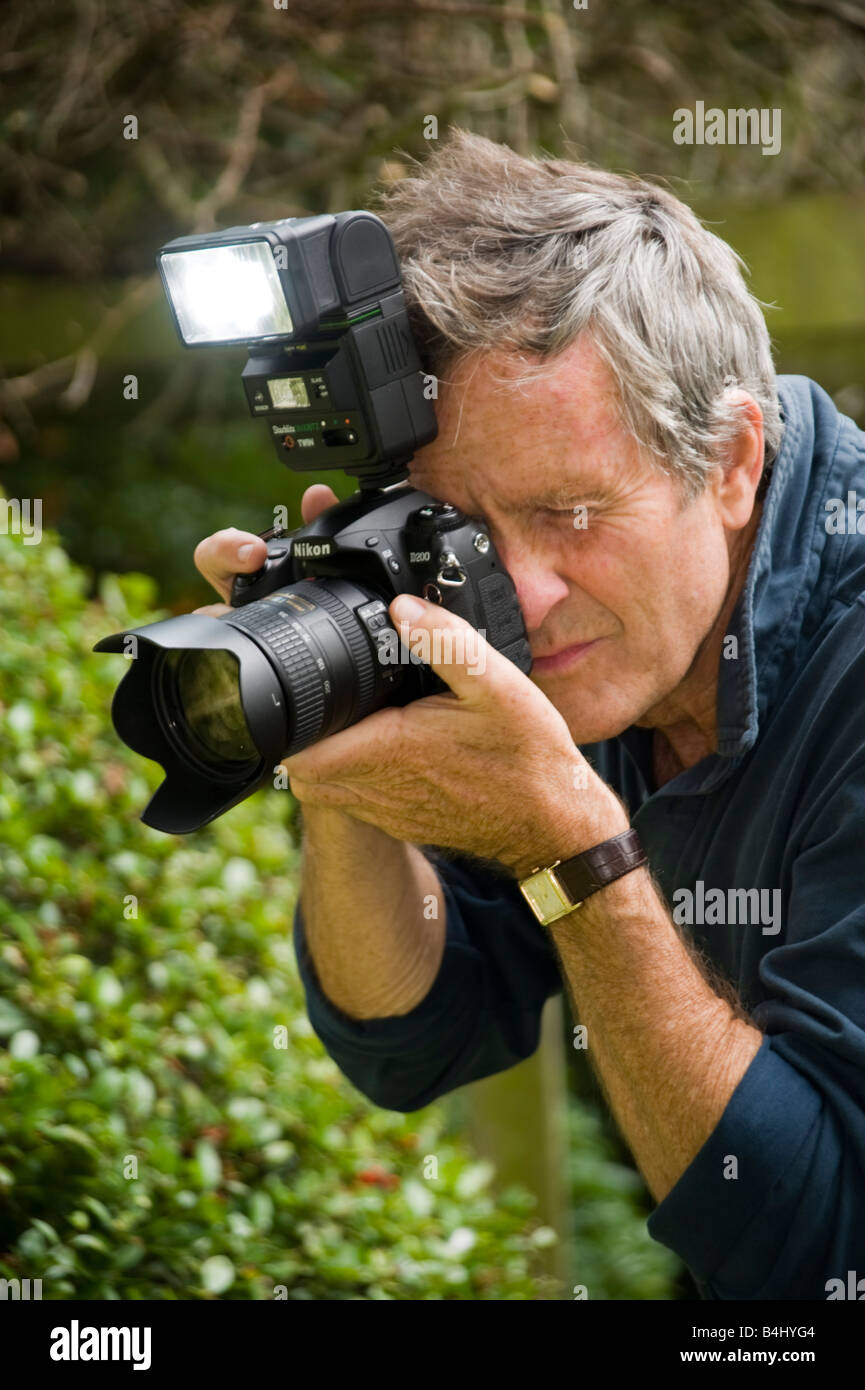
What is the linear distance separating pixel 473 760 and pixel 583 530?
32cm

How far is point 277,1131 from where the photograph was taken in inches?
89.7

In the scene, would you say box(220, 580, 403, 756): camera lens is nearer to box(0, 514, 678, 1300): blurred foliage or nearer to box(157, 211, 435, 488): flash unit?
box(157, 211, 435, 488): flash unit

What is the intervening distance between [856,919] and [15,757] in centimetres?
154

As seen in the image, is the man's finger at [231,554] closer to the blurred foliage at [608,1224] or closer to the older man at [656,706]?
the older man at [656,706]

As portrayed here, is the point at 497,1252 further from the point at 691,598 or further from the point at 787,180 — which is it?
the point at 787,180

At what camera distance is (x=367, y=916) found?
191 cm

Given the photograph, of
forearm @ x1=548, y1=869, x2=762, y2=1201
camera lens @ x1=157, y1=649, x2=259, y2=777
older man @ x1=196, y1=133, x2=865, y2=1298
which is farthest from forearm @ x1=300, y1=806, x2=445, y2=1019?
forearm @ x1=548, y1=869, x2=762, y2=1201

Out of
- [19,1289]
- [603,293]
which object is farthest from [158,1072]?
[603,293]

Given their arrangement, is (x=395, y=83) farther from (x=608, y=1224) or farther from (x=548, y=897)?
(x=608, y=1224)

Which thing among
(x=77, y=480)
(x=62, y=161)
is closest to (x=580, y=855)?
(x=62, y=161)

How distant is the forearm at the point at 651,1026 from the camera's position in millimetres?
1442

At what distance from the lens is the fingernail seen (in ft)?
4.91
